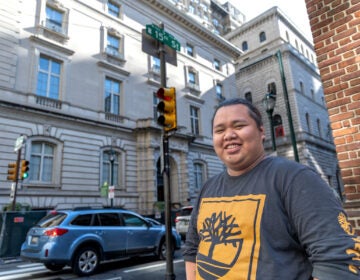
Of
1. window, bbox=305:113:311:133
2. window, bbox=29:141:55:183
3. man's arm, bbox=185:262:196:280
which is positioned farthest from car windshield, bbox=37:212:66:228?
window, bbox=305:113:311:133

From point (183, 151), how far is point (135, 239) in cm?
1721

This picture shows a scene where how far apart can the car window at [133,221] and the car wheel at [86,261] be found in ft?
4.82

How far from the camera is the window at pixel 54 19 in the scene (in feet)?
65.1

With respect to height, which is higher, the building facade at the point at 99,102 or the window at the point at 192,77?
the window at the point at 192,77

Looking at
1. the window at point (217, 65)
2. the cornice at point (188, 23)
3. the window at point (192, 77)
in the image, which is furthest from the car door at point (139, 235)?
the window at point (217, 65)

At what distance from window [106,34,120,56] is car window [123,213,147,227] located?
57.2ft

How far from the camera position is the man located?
123 cm

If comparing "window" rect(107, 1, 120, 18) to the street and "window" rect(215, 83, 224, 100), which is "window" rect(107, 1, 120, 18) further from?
the street

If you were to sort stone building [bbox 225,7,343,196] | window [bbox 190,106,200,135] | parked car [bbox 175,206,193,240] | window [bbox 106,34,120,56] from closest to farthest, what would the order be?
parked car [bbox 175,206,193,240] < window [bbox 106,34,120,56] < window [bbox 190,106,200,135] < stone building [bbox 225,7,343,196]

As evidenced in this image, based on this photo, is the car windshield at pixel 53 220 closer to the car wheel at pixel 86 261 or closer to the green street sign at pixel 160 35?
the car wheel at pixel 86 261

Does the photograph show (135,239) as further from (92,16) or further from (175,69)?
(175,69)

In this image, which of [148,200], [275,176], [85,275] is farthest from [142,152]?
[275,176]

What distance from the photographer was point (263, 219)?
4.87 ft

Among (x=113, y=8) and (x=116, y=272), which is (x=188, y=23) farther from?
(x=116, y=272)
